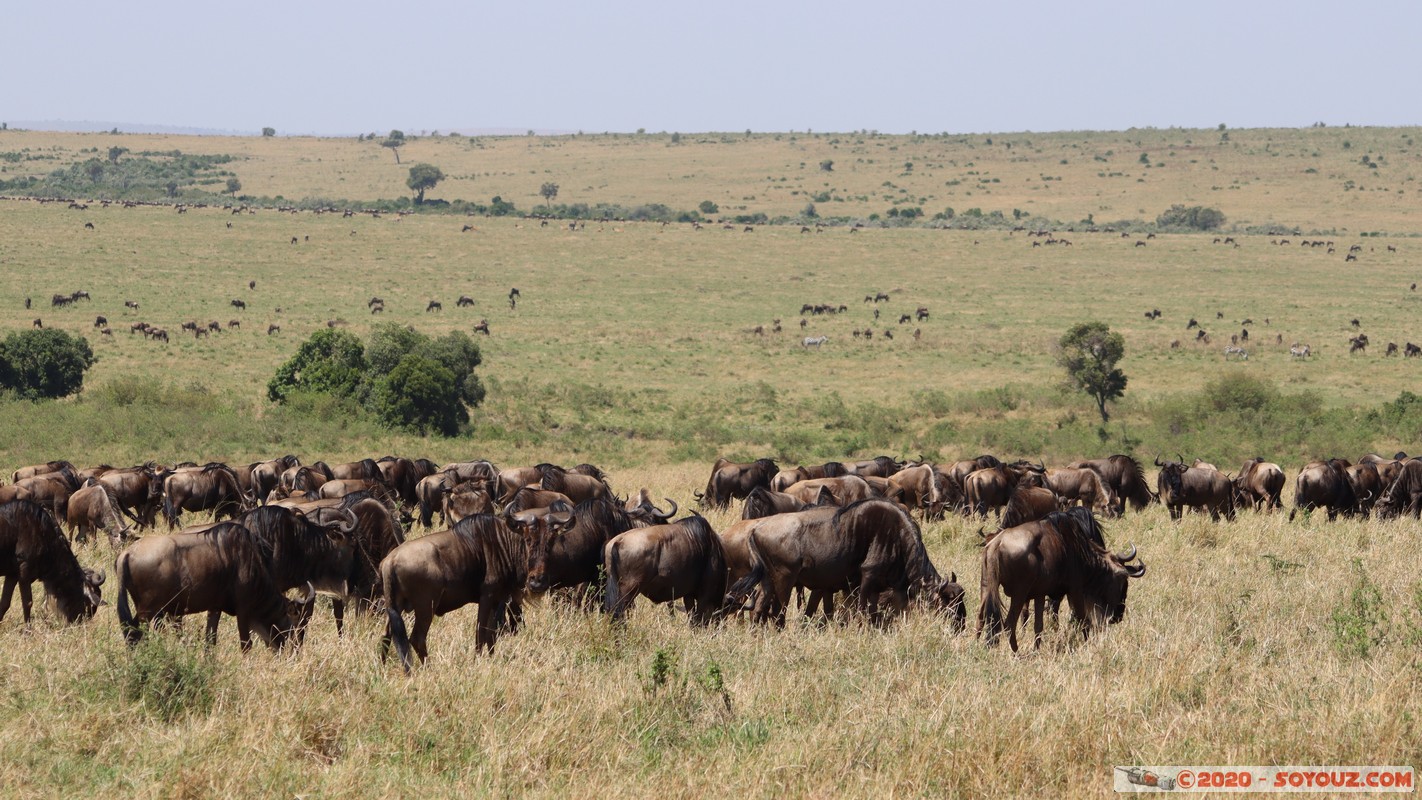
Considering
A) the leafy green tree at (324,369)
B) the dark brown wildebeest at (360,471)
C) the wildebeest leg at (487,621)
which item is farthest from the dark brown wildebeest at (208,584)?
the leafy green tree at (324,369)

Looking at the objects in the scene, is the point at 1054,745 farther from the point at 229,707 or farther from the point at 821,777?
the point at 229,707

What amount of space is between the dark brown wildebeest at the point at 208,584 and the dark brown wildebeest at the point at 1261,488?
14591 millimetres

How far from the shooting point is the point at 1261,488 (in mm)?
18922

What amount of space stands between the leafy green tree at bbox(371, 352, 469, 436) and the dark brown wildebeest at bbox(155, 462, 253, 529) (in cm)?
1440

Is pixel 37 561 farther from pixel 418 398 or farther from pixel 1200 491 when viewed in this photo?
pixel 418 398

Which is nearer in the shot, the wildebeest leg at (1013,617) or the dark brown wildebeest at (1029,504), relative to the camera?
the wildebeest leg at (1013,617)

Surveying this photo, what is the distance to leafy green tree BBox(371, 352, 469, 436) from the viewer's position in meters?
32.1

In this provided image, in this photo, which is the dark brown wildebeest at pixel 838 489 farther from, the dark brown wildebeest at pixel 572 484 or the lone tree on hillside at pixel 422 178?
the lone tree on hillside at pixel 422 178

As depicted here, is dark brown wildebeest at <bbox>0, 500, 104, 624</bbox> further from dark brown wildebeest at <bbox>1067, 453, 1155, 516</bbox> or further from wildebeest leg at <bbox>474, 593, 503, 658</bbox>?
dark brown wildebeest at <bbox>1067, 453, 1155, 516</bbox>

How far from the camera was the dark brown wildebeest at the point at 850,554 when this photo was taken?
10.1m

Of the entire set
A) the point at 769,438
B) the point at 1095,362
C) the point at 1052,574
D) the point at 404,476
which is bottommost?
the point at 769,438

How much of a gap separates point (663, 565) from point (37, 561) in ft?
15.7

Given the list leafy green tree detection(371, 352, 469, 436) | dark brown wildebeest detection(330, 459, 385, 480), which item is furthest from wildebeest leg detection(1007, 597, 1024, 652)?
leafy green tree detection(371, 352, 469, 436)

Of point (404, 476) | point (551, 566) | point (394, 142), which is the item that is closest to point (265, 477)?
point (404, 476)
